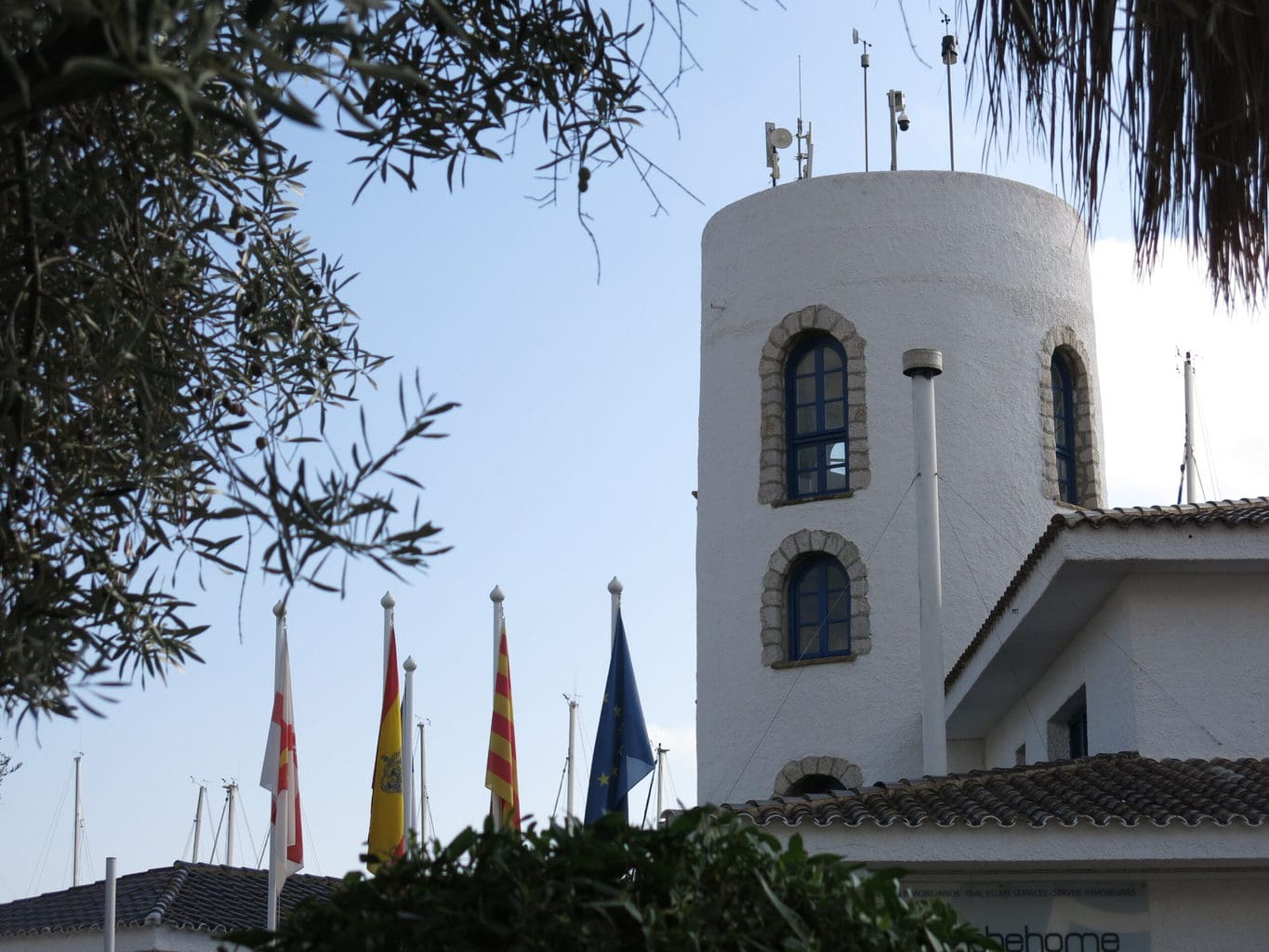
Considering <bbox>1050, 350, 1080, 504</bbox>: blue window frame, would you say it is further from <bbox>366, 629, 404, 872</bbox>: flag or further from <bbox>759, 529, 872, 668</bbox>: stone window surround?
<bbox>366, 629, 404, 872</bbox>: flag

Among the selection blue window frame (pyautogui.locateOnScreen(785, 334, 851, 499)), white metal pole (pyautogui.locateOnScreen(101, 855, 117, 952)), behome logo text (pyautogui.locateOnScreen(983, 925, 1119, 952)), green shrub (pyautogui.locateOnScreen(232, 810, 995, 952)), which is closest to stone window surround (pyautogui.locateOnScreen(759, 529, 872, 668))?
blue window frame (pyautogui.locateOnScreen(785, 334, 851, 499))

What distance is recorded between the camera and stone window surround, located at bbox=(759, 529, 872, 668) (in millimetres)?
22297

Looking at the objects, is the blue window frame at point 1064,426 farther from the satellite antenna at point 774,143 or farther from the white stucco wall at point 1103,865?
the white stucco wall at point 1103,865

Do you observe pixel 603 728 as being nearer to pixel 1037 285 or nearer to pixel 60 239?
pixel 1037 285

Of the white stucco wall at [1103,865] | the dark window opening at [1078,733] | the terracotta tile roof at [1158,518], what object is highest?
the terracotta tile roof at [1158,518]

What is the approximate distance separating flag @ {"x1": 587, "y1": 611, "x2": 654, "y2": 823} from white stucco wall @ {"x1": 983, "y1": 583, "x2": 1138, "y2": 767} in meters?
3.97

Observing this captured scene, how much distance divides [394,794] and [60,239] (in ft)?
Answer: 55.3

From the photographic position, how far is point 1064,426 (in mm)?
24219

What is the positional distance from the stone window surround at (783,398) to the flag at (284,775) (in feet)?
21.3

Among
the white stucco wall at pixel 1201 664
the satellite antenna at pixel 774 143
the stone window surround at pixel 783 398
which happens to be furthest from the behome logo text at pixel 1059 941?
the satellite antenna at pixel 774 143

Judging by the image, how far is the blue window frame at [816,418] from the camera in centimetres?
2327

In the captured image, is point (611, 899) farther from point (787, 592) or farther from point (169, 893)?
point (787, 592)

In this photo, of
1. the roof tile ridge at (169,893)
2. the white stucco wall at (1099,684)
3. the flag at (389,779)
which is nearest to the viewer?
the white stucco wall at (1099,684)

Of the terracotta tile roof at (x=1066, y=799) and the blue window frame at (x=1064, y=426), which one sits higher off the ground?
the blue window frame at (x=1064, y=426)
